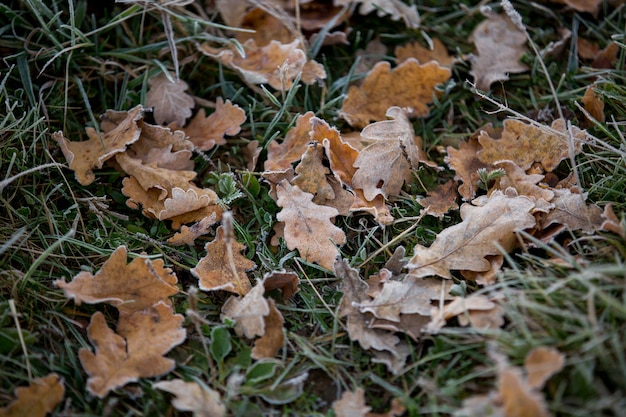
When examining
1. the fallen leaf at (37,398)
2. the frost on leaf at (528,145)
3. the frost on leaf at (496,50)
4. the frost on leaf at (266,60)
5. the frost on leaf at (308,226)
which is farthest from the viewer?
the frost on leaf at (496,50)

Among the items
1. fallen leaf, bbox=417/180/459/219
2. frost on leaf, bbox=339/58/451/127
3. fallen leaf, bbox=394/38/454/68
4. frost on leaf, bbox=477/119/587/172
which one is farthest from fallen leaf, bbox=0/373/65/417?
fallen leaf, bbox=394/38/454/68

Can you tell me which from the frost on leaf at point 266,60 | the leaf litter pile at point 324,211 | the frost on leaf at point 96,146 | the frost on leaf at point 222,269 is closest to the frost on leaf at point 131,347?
the leaf litter pile at point 324,211

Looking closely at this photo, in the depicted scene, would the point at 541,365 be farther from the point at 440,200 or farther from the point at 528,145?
the point at 528,145

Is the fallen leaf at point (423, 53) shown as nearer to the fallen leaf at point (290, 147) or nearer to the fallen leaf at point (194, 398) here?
the fallen leaf at point (290, 147)

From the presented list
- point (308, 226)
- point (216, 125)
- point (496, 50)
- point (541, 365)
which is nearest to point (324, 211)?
point (308, 226)

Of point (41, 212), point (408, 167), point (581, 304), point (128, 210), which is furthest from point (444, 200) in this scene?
point (41, 212)

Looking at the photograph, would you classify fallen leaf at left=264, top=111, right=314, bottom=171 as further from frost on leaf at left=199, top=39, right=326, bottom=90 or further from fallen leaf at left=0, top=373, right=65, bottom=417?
fallen leaf at left=0, top=373, right=65, bottom=417

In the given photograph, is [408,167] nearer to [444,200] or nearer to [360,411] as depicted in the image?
[444,200]
